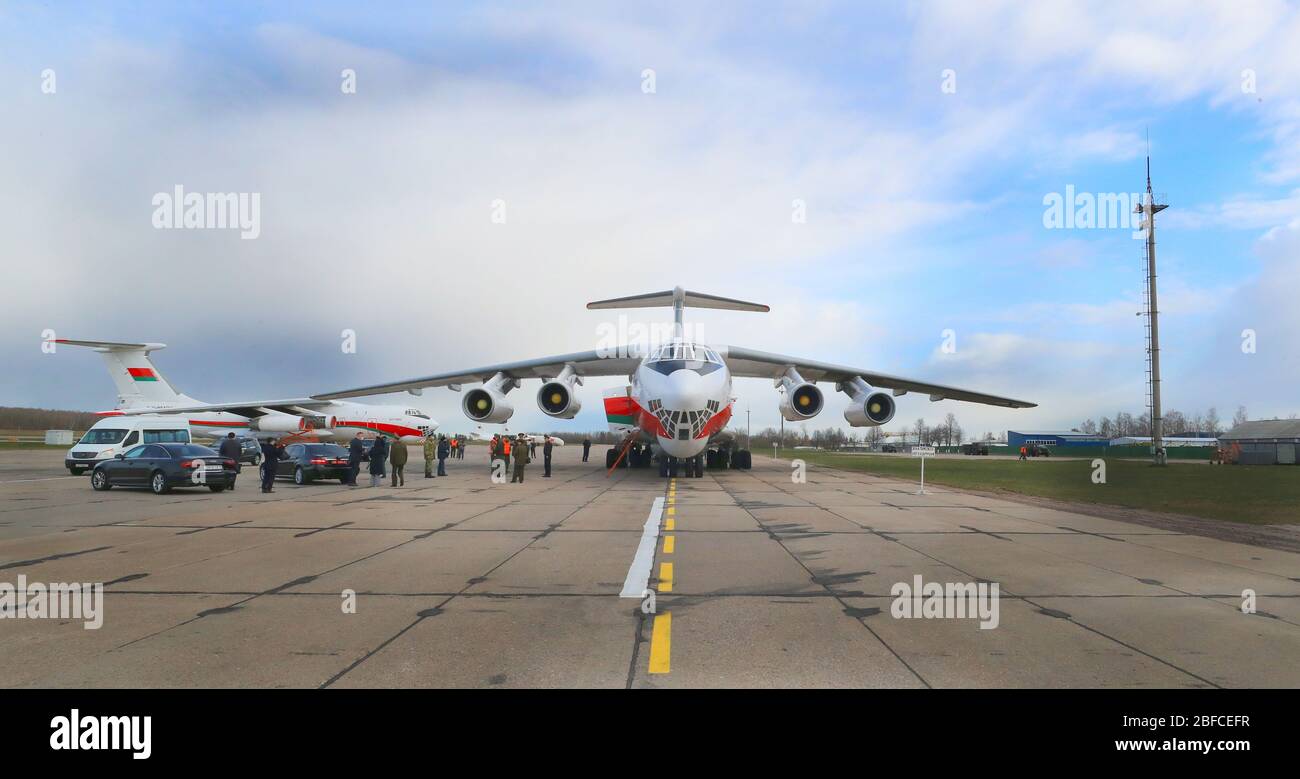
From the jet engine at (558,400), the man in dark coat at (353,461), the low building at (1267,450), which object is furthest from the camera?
the low building at (1267,450)

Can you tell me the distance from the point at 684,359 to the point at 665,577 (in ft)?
41.6

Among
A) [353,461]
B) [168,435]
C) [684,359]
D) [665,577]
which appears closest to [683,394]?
[684,359]

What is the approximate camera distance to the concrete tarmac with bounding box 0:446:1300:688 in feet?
14.6

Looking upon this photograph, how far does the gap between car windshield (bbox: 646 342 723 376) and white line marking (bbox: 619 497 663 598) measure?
7483 millimetres

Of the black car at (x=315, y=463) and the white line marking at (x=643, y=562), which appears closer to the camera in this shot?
the white line marking at (x=643, y=562)

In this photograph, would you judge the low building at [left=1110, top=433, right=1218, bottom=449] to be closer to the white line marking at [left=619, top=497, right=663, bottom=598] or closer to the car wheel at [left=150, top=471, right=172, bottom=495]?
the white line marking at [left=619, top=497, right=663, bottom=598]

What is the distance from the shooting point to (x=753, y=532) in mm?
11047

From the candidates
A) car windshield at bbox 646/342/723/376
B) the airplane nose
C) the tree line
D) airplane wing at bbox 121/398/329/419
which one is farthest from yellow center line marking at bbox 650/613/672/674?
the tree line

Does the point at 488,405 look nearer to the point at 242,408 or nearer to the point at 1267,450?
the point at 242,408

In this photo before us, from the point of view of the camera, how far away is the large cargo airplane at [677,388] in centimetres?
1958

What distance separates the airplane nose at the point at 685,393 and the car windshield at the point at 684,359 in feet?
1.31

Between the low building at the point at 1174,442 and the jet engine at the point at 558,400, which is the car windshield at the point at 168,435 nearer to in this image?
the jet engine at the point at 558,400

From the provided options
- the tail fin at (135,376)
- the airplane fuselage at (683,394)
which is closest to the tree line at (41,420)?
the tail fin at (135,376)
